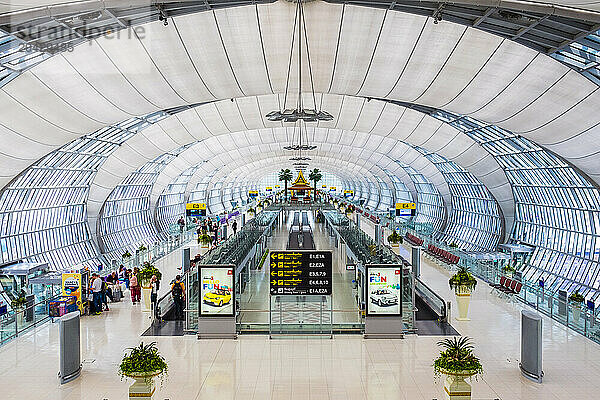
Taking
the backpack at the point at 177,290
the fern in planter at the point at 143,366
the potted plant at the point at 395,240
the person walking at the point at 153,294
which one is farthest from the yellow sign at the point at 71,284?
the potted plant at the point at 395,240

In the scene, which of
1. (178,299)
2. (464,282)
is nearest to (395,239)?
(464,282)

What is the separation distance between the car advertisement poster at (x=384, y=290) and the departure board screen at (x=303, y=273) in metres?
1.36

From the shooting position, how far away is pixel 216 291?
1642 centimetres

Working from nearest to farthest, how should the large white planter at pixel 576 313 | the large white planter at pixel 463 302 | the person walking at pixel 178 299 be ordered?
1. the large white planter at pixel 576 313
2. the large white planter at pixel 463 302
3. the person walking at pixel 178 299

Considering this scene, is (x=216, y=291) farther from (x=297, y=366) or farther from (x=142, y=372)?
(x=142, y=372)

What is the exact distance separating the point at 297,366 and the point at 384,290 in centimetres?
422

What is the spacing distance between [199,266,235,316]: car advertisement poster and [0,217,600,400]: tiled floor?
938 millimetres

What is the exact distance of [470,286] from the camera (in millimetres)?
18672

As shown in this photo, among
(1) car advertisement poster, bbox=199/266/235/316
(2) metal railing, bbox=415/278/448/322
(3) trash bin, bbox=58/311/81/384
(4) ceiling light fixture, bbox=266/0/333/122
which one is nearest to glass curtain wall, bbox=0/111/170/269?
(4) ceiling light fixture, bbox=266/0/333/122

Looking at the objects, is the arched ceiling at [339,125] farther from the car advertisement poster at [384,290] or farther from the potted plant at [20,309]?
the potted plant at [20,309]

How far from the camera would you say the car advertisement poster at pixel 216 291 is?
53.3 ft

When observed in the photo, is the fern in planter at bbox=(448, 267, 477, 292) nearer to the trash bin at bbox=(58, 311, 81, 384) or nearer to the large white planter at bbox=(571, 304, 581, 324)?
the large white planter at bbox=(571, 304, 581, 324)

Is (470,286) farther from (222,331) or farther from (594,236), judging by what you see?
(594,236)

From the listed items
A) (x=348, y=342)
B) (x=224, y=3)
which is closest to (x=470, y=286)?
(x=348, y=342)
